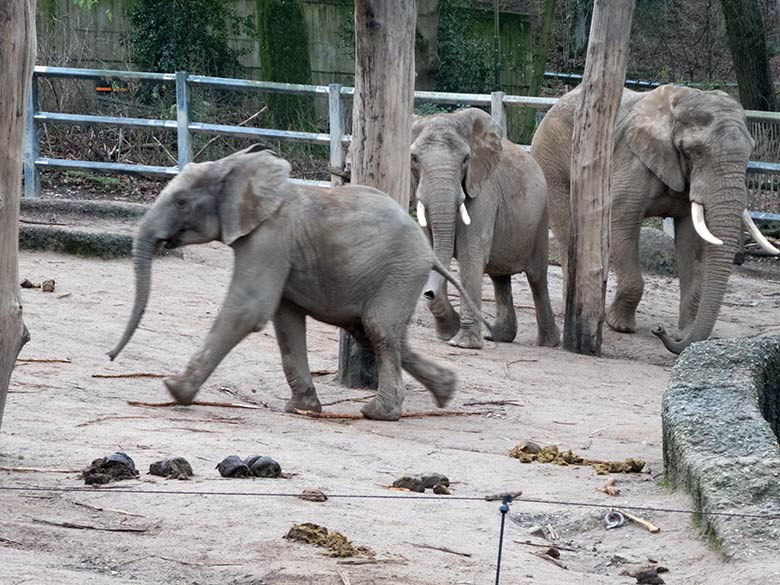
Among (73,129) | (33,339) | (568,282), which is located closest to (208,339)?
(33,339)

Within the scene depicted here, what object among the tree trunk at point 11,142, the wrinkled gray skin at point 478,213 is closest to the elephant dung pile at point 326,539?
the tree trunk at point 11,142

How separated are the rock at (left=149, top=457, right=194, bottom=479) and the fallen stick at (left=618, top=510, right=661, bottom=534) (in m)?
1.77

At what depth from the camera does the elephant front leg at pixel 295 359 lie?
8.51 metres

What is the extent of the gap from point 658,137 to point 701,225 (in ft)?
3.29

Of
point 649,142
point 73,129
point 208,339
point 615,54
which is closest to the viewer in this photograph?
point 208,339

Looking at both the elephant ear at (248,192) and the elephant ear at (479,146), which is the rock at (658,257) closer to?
the elephant ear at (479,146)

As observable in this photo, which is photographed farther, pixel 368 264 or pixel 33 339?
pixel 33 339

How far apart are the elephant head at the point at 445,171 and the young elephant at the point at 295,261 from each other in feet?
7.99

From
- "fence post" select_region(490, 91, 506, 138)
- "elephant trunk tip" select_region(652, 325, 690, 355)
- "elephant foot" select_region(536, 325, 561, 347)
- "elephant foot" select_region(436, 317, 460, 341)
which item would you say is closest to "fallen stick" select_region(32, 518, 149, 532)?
"elephant foot" select_region(436, 317, 460, 341)

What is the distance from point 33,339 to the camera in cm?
921

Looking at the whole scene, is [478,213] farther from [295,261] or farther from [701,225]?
[295,261]

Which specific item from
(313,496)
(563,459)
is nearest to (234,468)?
(313,496)

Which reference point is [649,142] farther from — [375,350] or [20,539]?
[20,539]

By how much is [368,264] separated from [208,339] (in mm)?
998
